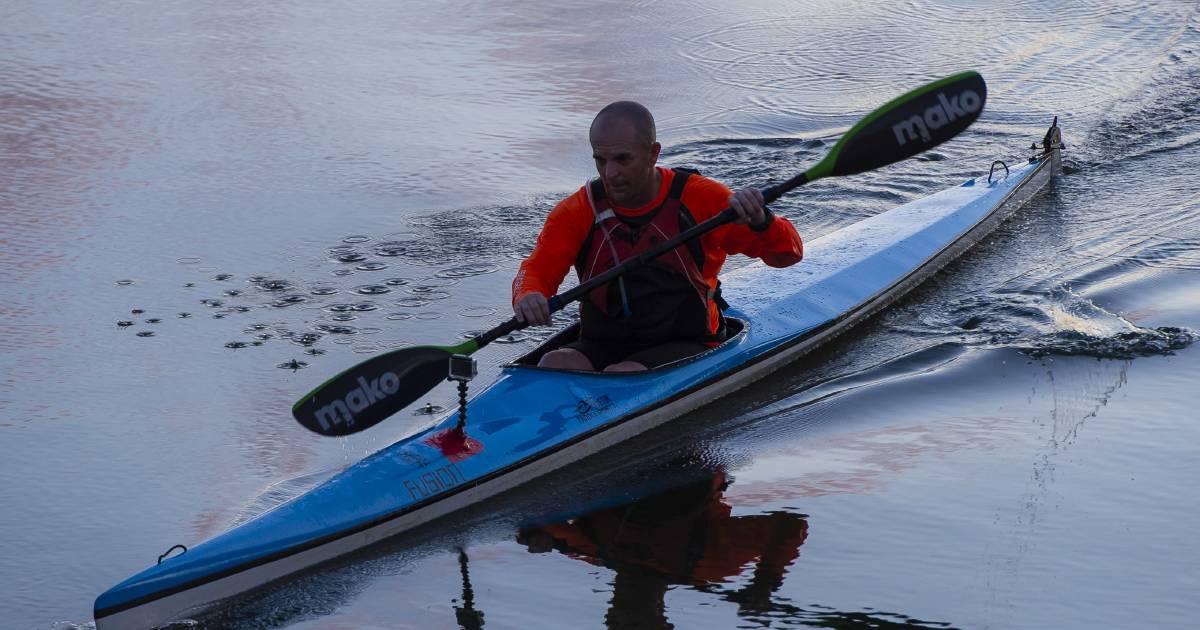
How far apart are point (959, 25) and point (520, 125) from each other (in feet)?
15.5

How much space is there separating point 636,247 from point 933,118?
1.30 meters

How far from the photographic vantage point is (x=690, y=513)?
4.41 m

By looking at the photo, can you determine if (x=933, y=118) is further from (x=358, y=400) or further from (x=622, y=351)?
(x=358, y=400)

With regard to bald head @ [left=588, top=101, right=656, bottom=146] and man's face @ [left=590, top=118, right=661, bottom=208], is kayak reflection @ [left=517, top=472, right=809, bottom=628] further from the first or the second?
bald head @ [left=588, top=101, right=656, bottom=146]

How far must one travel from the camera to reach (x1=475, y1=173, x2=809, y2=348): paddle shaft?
448 cm

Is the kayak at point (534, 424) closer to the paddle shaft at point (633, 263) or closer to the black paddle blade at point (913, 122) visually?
the paddle shaft at point (633, 263)

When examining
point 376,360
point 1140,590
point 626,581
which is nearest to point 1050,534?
point 1140,590

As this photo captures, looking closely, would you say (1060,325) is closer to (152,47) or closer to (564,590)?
(564,590)

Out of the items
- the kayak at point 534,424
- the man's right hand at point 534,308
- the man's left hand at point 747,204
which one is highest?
the man's left hand at point 747,204

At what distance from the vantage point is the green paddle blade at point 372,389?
4242 millimetres

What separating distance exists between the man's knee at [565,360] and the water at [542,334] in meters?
0.36

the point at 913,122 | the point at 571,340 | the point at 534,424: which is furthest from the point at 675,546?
the point at 913,122

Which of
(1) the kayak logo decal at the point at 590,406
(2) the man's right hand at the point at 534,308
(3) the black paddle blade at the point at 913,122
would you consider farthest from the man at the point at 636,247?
(3) the black paddle blade at the point at 913,122

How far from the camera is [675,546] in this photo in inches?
164
